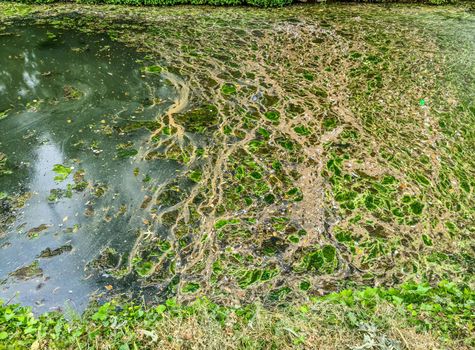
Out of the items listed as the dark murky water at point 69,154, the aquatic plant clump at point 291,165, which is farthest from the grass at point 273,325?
the dark murky water at point 69,154

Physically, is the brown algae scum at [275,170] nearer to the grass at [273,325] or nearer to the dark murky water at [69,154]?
the dark murky water at [69,154]

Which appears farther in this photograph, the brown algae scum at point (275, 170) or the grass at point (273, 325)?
the brown algae scum at point (275, 170)

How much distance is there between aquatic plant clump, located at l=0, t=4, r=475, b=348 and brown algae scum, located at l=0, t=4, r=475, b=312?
0.02 metres

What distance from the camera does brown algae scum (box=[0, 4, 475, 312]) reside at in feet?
11.8

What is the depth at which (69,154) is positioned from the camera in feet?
16.1

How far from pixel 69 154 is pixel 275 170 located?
99.3 inches

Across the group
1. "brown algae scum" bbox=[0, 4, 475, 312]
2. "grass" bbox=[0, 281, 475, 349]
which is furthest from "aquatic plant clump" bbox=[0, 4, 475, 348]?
"grass" bbox=[0, 281, 475, 349]

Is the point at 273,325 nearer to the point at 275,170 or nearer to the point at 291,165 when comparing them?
the point at 275,170

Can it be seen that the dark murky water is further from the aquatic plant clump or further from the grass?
the grass

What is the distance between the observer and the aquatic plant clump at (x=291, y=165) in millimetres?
3580

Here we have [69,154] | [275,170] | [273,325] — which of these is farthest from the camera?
[69,154]

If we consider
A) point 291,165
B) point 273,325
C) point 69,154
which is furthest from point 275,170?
Answer: point 69,154

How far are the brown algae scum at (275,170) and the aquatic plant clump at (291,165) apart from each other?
2 centimetres

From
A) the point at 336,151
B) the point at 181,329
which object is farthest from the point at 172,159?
the point at 181,329
